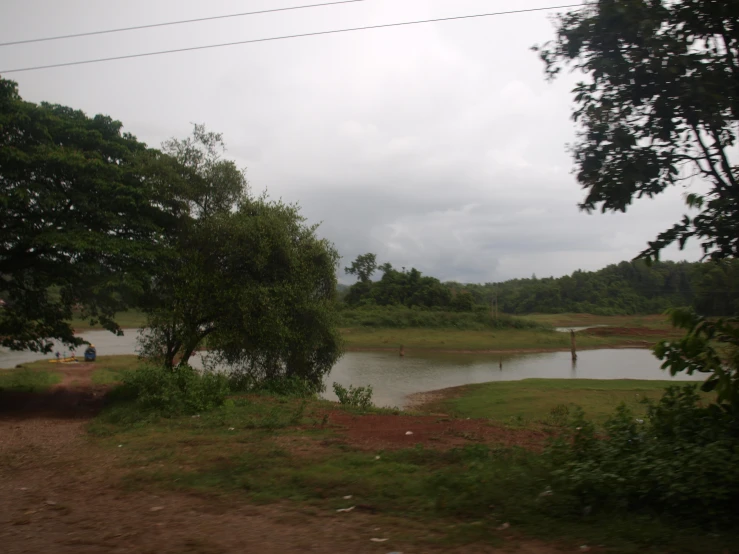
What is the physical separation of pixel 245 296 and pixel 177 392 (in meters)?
4.11

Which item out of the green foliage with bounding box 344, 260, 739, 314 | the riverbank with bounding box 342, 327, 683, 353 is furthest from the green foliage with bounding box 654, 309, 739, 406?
the riverbank with bounding box 342, 327, 683, 353

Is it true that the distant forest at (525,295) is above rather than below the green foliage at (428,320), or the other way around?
above

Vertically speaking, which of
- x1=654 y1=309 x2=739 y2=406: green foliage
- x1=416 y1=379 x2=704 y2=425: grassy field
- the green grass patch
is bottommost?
x1=416 y1=379 x2=704 y2=425: grassy field

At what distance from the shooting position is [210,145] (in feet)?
56.0

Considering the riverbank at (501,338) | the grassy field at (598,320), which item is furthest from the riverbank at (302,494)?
the grassy field at (598,320)

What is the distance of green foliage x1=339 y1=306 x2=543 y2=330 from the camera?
225 ft

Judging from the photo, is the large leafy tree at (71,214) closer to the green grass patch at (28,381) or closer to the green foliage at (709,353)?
the green grass patch at (28,381)

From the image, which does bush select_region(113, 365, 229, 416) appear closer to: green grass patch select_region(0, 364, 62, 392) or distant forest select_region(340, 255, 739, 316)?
green grass patch select_region(0, 364, 62, 392)

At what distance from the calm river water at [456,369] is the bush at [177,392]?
41.3ft

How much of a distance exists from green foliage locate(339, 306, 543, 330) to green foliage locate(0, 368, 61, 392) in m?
46.9

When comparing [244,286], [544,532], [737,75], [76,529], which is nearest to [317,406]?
[244,286]

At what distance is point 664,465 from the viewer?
4.92 meters

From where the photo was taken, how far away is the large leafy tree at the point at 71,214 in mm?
12953

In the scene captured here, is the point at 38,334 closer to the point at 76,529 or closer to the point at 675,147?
the point at 76,529
